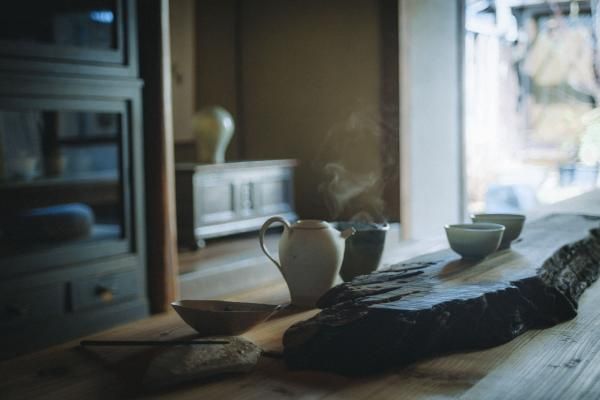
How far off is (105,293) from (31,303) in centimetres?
32

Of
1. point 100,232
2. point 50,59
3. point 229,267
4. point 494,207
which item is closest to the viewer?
point 50,59

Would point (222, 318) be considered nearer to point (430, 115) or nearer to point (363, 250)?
point (363, 250)

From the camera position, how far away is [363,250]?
1.43m

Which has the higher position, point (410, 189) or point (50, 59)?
point (50, 59)

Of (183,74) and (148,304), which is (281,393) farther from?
(183,74)

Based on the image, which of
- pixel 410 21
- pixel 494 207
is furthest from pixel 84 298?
pixel 494 207

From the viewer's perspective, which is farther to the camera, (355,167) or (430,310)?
(355,167)

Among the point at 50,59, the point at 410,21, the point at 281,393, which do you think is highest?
the point at 410,21

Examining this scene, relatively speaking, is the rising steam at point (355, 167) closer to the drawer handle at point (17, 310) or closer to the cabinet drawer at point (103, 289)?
the cabinet drawer at point (103, 289)

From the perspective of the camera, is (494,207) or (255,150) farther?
(494,207)

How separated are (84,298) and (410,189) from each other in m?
2.37

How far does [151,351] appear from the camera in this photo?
1.00m

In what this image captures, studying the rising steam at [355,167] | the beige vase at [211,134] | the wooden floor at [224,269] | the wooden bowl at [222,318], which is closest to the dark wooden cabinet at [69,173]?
the wooden floor at [224,269]

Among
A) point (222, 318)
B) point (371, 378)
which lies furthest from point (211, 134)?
point (371, 378)
